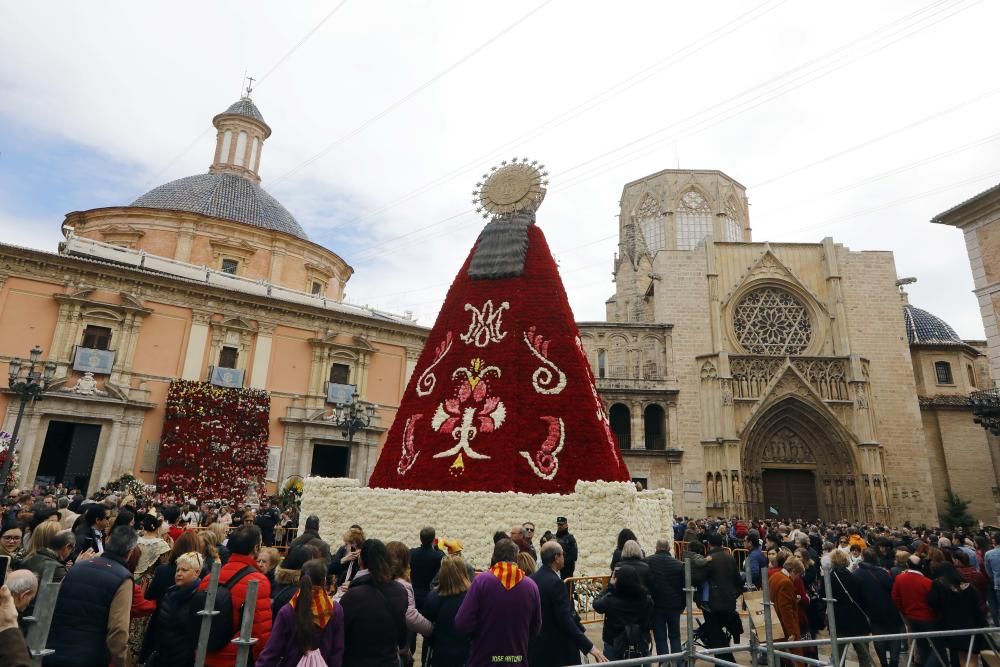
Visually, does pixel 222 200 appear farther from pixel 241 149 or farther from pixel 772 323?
pixel 772 323

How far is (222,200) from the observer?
25531mm

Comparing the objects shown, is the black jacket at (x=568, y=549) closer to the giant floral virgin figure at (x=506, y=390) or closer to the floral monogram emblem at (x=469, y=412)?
the giant floral virgin figure at (x=506, y=390)

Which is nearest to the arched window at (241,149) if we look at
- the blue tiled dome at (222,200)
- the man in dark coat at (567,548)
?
the blue tiled dome at (222,200)

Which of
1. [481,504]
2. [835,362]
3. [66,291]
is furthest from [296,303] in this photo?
[835,362]

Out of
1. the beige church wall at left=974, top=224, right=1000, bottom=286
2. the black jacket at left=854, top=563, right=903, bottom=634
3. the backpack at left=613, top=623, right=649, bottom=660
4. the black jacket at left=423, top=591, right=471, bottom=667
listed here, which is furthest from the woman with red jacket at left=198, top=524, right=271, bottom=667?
the beige church wall at left=974, top=224, right=1000, bottom=286

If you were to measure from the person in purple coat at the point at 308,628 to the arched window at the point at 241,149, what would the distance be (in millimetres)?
30256

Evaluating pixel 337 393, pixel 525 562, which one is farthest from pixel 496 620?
pixel 337 393

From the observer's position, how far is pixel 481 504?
8.84 meters

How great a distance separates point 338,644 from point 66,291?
19565 millimetres

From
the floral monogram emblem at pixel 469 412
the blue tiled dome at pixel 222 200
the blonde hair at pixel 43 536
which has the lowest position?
the blonde hair at pixel 43 536

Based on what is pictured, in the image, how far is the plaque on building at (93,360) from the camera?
17219 mm

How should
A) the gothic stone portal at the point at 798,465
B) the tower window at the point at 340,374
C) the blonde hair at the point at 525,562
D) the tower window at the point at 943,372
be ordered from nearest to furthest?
1. the blonde hair at the point at 525,562
2. the tower window at the point at 340,374
3. the gothic stone portal at the point at 798,465
4. the tower window at the point at 943,372

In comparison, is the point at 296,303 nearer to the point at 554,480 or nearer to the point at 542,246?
the point at 542,246

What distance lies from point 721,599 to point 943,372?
2867 cm
